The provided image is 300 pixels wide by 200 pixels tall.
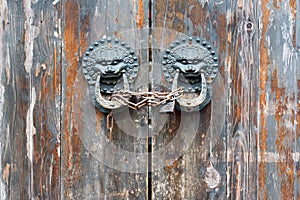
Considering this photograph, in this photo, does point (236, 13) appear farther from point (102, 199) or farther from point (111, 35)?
point (102, 199)

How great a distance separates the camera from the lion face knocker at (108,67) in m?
1.10

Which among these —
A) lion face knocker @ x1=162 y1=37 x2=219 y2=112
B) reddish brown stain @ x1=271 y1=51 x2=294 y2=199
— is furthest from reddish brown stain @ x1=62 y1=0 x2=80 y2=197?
reddish brown stain @ x1=271 y1=51 x2=294 y2=199

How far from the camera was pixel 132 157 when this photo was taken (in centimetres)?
113

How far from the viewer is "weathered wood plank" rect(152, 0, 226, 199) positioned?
1.12m

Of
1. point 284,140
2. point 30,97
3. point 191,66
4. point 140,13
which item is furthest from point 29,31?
point 284,140

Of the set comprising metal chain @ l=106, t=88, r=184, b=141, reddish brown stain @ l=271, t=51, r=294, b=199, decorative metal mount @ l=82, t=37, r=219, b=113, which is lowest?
reddish brown stain @ l=271, t=51, r=294, b=199

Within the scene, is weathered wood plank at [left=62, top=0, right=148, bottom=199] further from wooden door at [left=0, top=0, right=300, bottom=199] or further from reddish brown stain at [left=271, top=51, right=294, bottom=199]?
reddish brown stain at [left=271, top=51, right=294, bottom=199]

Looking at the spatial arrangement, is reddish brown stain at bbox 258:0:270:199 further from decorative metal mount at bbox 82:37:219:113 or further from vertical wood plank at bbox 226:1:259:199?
decorative metal mount at bbox 82:37:219:113

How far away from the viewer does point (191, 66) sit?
1101mm

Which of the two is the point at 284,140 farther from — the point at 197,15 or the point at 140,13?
the point at 140,13

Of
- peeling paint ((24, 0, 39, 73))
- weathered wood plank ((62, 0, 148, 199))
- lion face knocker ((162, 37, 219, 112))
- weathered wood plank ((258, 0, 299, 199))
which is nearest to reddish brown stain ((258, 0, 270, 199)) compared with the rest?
weathered wood plank ((258, 0, 299, 199))

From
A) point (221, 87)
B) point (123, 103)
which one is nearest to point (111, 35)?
point (123, 103)

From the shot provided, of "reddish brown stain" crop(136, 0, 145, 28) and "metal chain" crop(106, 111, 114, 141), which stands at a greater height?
"reddish brown stain" crop(136, 0, 145, 28)

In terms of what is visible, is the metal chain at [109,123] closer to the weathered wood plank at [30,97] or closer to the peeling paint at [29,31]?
the weathered wood plank at [30,97]
